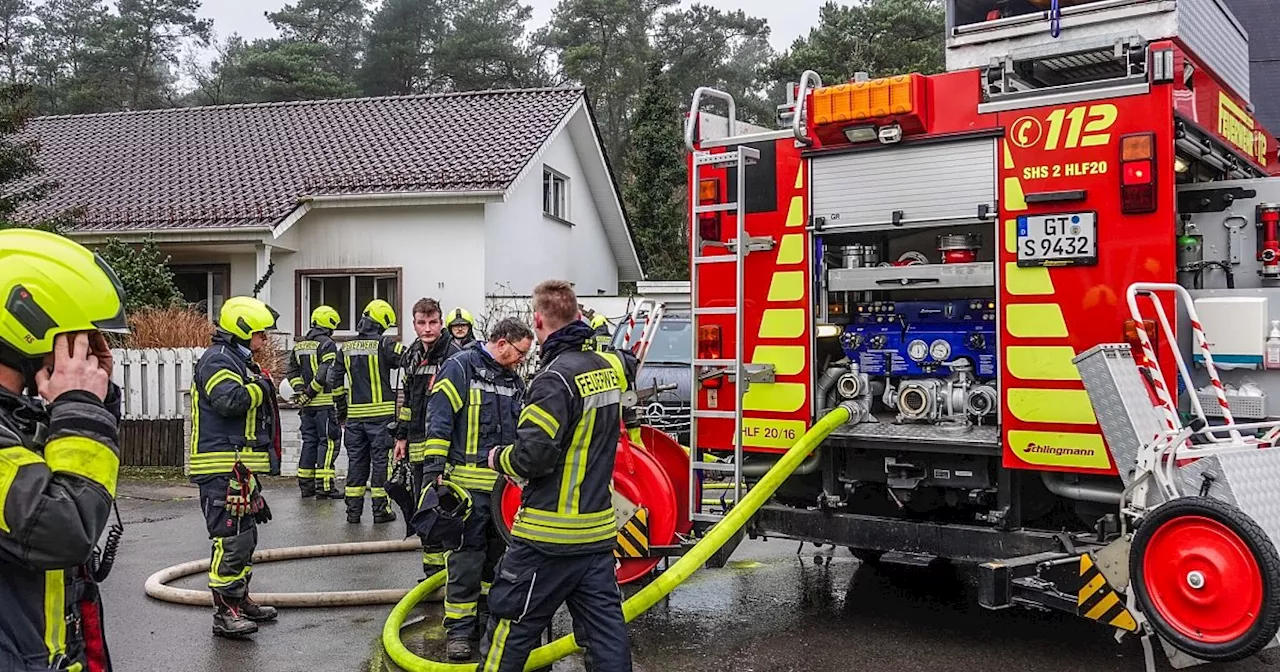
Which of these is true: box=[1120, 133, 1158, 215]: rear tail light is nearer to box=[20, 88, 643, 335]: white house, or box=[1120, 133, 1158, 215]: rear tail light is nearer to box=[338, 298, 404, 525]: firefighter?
box=[338, 298, 404, 525]: firefighter

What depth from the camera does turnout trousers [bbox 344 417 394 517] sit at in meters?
9.77

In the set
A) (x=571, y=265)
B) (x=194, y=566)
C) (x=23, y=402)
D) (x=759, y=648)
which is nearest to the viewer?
(x=23, y=402)

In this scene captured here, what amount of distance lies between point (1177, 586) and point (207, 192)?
1769 cm

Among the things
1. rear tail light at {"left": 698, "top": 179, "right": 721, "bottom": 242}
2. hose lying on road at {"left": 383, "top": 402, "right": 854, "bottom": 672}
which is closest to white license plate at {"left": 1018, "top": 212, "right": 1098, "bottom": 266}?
hose lying on road at {"left": 383, "top": 402, "right": 854, "bottom": 672}

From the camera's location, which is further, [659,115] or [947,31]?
[659,115]

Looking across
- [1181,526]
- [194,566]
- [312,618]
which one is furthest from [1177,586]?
[194,566]

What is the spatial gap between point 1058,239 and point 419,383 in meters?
4.22

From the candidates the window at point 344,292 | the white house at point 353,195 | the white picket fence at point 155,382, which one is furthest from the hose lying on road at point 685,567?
the window at point 344,292

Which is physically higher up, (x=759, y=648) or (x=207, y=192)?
(x=207, y=192)

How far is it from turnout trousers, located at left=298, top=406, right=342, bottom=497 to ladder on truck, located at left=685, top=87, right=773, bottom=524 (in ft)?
20.0

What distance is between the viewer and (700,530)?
5996 millimetres

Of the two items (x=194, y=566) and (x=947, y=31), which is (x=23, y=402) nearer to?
(x=947, y=31)

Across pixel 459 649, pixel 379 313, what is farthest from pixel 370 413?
pixel 459 649

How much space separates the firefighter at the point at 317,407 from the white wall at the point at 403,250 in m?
5.96
